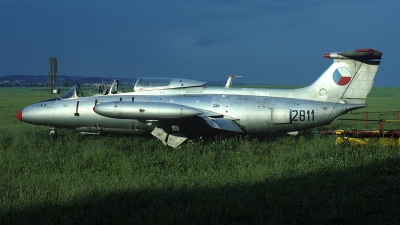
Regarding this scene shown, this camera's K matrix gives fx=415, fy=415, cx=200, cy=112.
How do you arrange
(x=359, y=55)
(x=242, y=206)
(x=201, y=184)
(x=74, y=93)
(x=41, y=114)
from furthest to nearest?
(x=74, y=93) → (x=41, y=114) → (x=359, y=55) → (x=201, y=184) → (x=242, y=206)

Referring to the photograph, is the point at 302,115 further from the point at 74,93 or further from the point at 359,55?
the point at 74,93

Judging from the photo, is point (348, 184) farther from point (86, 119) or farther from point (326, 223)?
point (86, 119)

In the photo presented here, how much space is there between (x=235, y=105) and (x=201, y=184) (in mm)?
5786

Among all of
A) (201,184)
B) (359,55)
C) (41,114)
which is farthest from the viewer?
(41,114)

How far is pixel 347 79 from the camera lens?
Answer: 12828 mm

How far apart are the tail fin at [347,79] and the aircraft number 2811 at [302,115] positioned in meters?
0.75

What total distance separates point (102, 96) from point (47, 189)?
7.11 meters

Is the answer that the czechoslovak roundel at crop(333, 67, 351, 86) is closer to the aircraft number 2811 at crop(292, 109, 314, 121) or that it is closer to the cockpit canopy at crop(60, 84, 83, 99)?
the aircraft number 2811 at crop(292, 109, 314, 121)

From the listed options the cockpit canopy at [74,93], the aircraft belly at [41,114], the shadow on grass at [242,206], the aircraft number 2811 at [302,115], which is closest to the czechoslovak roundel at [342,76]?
the aircraft number 2811 at [302,115]

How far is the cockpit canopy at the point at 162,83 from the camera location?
44.7ft

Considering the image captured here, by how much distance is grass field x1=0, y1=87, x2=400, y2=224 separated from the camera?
568 centimetres

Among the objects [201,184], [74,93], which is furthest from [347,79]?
[74,93]

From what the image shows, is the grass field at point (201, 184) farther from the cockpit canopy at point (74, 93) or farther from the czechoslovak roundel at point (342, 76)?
the cockpit canopy at point (74, 93)

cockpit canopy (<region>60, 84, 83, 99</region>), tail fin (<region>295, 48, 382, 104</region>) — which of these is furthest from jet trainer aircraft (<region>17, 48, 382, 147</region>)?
cockpit canopy (<region>60, 84, 83, 99</region>)
